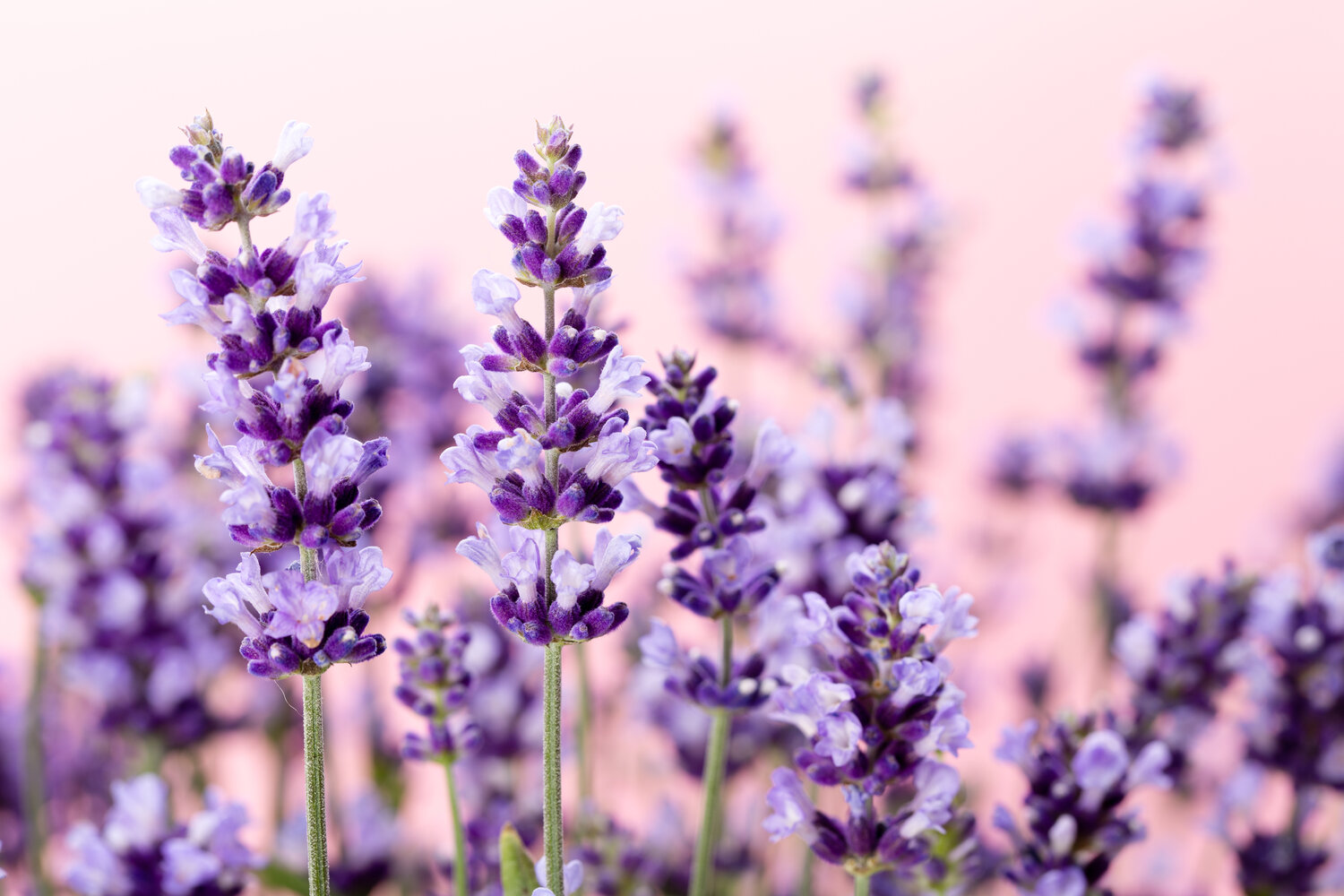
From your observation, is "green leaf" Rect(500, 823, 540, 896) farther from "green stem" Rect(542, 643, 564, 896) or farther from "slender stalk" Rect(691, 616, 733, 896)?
"slender stalk" Rect(691, 616, 733, 896)

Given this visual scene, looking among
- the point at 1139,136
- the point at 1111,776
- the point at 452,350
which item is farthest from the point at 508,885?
the point at 1139,136

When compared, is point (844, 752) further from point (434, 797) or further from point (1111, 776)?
point (434, 797)

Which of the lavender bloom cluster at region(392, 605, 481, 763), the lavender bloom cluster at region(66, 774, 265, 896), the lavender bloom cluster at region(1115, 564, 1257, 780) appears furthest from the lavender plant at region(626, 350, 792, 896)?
the lavender bloom cluster at region(1115, 564, 1257, 780)

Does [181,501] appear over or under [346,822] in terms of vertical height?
over

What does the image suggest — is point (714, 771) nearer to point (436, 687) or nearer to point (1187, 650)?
point (436, 687)

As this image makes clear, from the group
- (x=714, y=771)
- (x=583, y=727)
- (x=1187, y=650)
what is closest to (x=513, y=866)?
(x=714, y=771)

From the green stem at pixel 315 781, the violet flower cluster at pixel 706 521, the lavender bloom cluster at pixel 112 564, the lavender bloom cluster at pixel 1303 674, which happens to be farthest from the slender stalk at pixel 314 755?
the lavender bloom cluster at pixel 1303 674
